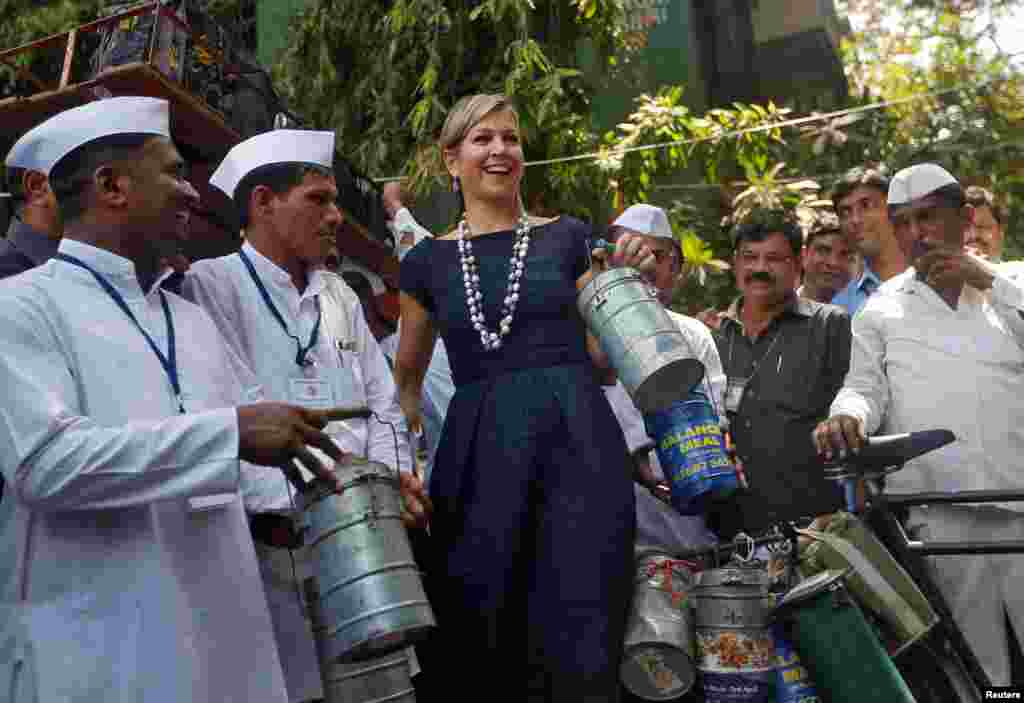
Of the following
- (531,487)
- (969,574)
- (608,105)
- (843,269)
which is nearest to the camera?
(531,487)

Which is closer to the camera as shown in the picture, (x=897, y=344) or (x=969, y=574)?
(x=969, y=574)

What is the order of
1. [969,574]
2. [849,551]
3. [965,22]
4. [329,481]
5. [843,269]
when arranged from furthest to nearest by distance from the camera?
[965,22] → [843,269] → [969,574] → [849,551] → [329,481]

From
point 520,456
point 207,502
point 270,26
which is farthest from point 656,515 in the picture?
point 270,26

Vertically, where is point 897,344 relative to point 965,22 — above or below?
below

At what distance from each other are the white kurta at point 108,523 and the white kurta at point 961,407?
2119 millimetres

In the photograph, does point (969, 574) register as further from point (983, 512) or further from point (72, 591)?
point (72, 591)

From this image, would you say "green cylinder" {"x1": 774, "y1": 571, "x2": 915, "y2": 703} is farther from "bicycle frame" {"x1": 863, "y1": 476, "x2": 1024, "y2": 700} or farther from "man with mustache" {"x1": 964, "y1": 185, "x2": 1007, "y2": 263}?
"man with mustache" {"x1": 964, "y1": 185, "x2": 1007, "y2": 263}

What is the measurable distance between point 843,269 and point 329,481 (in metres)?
4.05

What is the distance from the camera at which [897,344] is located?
421 centimetres

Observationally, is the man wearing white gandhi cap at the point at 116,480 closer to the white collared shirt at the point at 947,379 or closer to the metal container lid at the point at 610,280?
the metal container lid at the point at 610,280

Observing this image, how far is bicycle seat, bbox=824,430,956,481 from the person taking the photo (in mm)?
3604

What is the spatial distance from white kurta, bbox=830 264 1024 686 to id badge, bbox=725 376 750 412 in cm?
53

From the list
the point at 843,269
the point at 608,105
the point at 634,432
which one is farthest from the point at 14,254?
the point at 608,105

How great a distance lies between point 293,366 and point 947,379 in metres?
2.15
